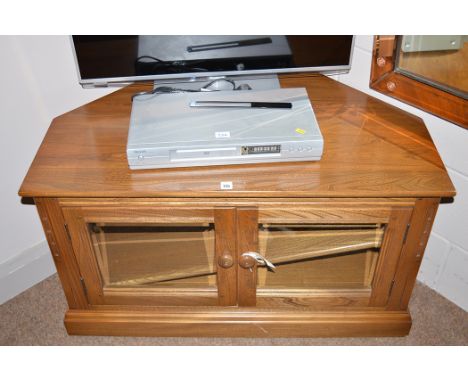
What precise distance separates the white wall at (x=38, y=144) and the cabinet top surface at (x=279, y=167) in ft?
0.32

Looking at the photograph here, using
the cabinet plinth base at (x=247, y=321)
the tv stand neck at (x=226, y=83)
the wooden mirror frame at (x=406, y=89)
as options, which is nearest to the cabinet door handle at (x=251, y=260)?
the cabinet plinth base at (x=247, y=321)

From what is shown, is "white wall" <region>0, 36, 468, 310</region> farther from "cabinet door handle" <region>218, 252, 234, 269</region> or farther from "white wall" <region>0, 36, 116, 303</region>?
"cabinet door handle" <region>218, 252, 234, 269</region>

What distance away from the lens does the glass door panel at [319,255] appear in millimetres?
1328

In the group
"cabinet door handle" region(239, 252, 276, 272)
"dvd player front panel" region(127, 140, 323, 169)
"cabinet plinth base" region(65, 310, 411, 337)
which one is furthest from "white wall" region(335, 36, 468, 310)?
"cabinet door handle" region(239, 252, 276, 272)

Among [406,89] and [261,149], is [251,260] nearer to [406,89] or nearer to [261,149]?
[261,149]

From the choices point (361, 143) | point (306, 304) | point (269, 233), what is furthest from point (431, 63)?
point (306, 304)

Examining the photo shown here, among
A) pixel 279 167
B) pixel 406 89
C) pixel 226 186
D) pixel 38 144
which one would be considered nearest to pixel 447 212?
pixel 406 89

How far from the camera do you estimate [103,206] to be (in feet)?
3.95

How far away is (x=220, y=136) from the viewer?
1.20 meters

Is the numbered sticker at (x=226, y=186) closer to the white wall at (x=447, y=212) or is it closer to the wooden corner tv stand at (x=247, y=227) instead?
the wooden corner tv stand at (x=247, y=227)

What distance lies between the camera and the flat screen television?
1301 mm

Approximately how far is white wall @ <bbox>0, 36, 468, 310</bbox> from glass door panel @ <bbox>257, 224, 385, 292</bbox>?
29 centimetres

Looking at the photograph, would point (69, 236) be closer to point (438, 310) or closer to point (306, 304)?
point (306, 304)
